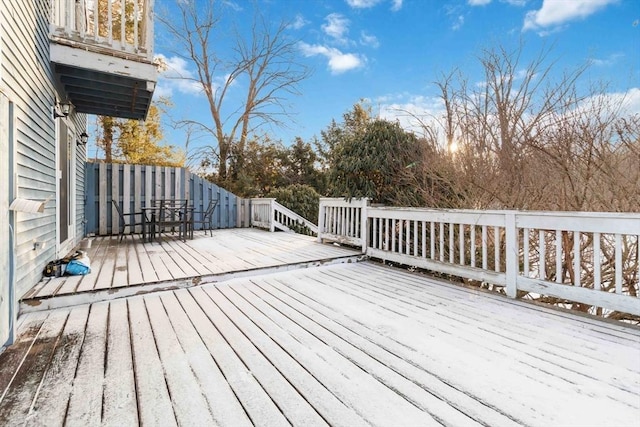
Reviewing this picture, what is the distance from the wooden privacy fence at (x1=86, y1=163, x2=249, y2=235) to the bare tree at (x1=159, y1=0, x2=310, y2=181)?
4.12m

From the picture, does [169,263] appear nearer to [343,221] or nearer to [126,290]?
[126,290]


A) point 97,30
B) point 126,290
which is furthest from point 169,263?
point 97,30

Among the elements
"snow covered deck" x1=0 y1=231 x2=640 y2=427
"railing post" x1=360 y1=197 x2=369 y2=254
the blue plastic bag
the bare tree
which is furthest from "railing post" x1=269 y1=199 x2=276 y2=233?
"snow covered deck" x1=0 y1=231 x2=640 y2=427

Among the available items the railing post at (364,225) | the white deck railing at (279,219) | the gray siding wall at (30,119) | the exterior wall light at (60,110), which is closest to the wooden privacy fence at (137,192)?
the white deck railing at (279,219)

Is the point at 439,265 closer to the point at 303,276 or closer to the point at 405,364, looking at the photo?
the point at 303,276

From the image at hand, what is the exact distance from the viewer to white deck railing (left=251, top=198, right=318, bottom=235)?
8.34m

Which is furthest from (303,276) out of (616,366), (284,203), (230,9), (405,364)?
(230,9)

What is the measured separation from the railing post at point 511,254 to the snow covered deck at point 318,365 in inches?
8.8

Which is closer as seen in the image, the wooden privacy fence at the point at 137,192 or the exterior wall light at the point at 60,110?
the exterior wall light at the point at 60,110

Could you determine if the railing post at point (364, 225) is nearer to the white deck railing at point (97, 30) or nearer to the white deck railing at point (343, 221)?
the white deck railing at point (343, 221)

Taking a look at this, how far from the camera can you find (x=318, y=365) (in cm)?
177

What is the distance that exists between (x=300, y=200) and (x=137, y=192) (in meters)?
4.38

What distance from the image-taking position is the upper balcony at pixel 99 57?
381 centimetres

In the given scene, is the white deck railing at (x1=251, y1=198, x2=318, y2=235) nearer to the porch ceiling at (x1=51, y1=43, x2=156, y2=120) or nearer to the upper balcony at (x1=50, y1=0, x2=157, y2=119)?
the porch ceiling at (x1=51, y1=43, x2=156, y2=120)
